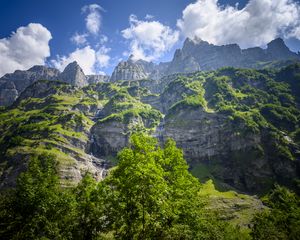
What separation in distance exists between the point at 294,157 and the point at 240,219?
79.0m

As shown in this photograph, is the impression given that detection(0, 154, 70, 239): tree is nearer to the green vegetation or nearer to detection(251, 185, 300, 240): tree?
the green vegetation

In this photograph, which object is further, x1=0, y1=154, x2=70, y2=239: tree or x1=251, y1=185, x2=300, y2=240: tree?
x1=251, y1=185, x2=300, y2=240: tree

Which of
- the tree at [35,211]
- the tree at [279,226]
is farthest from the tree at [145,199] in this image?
the tree at [279,226]

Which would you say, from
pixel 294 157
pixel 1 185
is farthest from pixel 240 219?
pixel 1 185

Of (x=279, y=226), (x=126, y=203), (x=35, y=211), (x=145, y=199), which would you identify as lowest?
(x=279, y=226)

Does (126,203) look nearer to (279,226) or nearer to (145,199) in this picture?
(145,199)

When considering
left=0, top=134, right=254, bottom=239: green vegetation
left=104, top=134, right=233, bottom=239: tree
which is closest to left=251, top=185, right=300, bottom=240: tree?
left=0, top=134, right=254, bottom=239: green vegetation

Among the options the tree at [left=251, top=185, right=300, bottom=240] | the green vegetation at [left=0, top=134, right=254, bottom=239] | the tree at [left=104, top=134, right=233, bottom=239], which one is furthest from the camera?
the tree at [left=251, top=185, right=300, bottom=240]

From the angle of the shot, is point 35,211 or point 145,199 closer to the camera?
point 145,199

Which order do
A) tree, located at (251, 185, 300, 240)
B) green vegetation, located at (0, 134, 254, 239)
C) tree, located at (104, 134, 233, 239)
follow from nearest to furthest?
tree, located at (104, 134, 233, 239) < green vegetation, located at (0, 134, 254, 239) < tree, located at (251, 185, 300, 240)

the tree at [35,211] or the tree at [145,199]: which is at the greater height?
the tree at [145,199]

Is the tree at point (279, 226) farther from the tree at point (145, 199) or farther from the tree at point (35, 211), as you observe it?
the tree at point (35, 211)

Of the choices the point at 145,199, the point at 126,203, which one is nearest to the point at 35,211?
the point at 126,203

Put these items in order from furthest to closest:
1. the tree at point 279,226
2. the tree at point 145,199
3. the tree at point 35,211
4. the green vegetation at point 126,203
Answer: the tree at point 279,226 < the tree at point 35,211 < the green vegetation at point 126,203 < the tree at point 145,199
